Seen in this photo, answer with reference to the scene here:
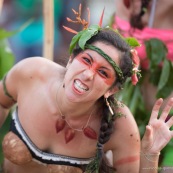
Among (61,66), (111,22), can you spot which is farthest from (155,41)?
(61,66)

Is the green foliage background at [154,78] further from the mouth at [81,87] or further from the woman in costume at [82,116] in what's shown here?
the mouth at [81,87]

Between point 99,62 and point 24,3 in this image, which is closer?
point 99,62

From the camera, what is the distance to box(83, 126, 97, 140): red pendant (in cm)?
152

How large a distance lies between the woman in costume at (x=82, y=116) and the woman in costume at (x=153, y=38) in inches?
22.4

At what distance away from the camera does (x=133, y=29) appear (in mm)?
2100

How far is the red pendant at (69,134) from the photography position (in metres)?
1.51

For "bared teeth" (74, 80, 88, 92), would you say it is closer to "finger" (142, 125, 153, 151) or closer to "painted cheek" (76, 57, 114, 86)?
Result: "painted cheek" (76, 57, 114, 86)

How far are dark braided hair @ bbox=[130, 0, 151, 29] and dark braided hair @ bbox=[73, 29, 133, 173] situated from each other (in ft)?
2.15

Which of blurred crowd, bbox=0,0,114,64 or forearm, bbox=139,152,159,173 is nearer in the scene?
forearm, bbox=139,152,159,173

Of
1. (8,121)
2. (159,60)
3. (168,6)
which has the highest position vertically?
(168,6)

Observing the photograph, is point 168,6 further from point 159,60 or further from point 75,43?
point 75,43

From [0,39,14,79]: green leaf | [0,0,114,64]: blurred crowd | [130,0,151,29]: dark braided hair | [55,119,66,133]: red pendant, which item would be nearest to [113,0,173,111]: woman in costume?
[130,0,151,29]: dark braided hair

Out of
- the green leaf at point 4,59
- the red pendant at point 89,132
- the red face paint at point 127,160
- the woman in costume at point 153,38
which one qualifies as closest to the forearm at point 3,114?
the green leaf at point 4,59

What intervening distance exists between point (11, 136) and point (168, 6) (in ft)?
3.00
